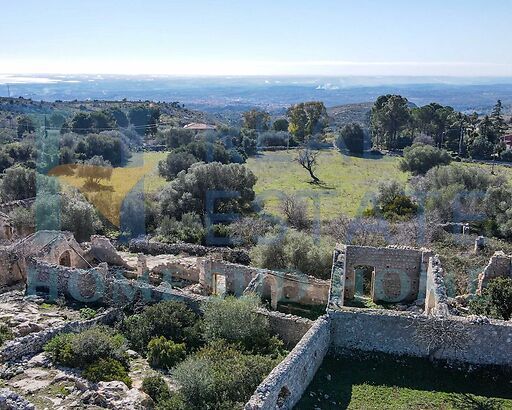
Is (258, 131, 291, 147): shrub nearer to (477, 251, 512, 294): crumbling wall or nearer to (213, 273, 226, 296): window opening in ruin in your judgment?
(213, 273, 226, 296): window opening in ruin

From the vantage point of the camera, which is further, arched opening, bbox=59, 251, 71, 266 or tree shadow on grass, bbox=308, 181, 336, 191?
A: tree shadow on grass, bbox=308, 181, 336, 191

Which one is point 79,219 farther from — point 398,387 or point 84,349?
point 398,387

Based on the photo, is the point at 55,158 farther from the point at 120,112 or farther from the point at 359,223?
the point at 120,112

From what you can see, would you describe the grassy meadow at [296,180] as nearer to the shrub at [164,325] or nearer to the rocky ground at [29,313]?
the rocky ground at [29,313]

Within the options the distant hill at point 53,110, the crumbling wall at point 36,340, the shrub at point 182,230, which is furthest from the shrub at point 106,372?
the distant hill at point 53,110

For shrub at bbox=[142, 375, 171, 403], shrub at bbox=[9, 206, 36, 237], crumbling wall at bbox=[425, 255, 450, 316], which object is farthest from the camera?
shrub at bbox=[9, 206, 36, 237]

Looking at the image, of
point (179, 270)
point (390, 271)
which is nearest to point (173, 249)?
point (179, 270)

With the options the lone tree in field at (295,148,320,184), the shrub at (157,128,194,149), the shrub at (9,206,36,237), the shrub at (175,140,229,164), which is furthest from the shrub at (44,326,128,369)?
the shrub at (157,128,194,149)

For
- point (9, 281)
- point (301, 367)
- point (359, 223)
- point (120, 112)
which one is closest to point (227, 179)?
point (359, 223)
